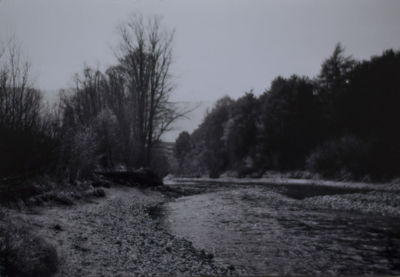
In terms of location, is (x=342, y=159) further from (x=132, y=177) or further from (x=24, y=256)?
(x=24, y=256)

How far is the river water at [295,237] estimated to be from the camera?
243 inches

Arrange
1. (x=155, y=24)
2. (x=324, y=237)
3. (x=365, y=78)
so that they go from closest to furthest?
1. (x=324, y=237)
2. (x=365, y=78)
3. (x=155, y=24)

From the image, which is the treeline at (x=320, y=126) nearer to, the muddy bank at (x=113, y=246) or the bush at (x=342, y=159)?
the bush at (x=342, y=159)

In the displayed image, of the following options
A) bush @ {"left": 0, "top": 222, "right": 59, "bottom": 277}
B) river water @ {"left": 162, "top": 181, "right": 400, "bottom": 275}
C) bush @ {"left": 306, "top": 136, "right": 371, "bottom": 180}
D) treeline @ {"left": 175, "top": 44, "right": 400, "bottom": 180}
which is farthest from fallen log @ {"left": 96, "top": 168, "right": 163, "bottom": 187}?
bush @ {"left": 0, "top": 222, "right": 59, "bottom": 277}

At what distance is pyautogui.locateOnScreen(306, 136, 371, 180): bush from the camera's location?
80.6 feet

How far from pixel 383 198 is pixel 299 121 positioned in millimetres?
26626

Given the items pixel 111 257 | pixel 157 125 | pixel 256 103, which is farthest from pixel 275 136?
pixel 111 257

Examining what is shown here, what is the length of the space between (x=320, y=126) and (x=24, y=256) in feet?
114

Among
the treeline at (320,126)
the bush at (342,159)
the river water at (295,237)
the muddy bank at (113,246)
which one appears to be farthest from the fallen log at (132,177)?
the bush at (342,159)

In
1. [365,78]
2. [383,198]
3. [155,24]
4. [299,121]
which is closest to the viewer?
[383,198]

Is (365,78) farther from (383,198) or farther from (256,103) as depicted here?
(256,103)

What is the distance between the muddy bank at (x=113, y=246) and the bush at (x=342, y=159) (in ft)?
63.2

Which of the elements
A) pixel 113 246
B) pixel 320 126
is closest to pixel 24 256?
pixel 113 246

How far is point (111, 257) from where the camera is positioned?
6.17 metres
